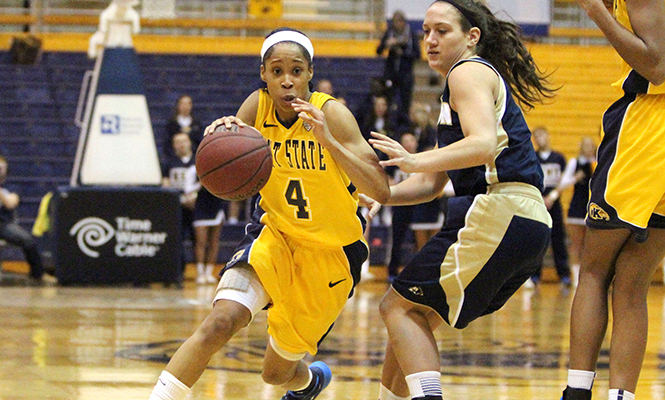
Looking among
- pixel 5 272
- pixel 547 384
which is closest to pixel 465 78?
pixel 547 384

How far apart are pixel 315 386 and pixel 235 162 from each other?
120 cm

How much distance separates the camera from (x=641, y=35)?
305 centimetres

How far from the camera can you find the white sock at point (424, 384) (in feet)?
9.79

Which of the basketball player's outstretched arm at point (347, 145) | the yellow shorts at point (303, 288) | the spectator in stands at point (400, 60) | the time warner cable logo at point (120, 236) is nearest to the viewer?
the basketball player's outstretched arm at point (347, 145)

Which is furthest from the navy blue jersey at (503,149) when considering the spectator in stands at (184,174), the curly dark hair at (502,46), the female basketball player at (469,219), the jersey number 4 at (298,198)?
the spectator in stands at (184,174)

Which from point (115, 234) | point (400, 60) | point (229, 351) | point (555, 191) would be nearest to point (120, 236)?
point (115, 234)

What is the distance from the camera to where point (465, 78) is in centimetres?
303

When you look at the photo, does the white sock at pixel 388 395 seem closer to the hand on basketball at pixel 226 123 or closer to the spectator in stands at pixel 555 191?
the hand on basketball at pixel 226 123

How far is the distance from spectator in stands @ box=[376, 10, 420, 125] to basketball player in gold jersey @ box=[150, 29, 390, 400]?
27.7ft

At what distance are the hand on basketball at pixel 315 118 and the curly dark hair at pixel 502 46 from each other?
0.63 metres

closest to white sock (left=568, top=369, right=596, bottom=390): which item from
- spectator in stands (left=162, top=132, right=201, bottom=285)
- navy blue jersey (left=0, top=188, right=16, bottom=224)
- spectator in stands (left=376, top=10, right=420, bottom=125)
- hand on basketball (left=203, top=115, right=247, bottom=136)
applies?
hand on basketball (left=203, top=115, right=247, bottom=136)

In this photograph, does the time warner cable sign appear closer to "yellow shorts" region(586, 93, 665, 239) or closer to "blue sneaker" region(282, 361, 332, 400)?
"blue sneaker" region(282, 361, 332, 400)

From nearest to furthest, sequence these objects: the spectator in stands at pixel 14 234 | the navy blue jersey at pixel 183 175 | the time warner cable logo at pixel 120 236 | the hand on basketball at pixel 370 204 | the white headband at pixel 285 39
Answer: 1. the white headband at pixel 285 39
2. the hand on basketball at pixel 370 204
3. the time warner cable logo at pixel 120 236
4. the spectator in stands at pixel 14 234
5. the navy blue jersey at pixel 183 175

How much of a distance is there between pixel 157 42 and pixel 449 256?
14302 mm
